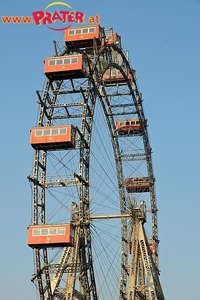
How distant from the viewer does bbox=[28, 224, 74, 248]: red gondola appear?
3988 cm

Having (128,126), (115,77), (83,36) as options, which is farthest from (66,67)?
(128,126)

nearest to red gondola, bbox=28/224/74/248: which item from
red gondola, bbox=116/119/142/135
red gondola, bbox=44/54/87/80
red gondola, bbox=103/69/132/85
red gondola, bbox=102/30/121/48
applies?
red gondola, bbox=44/54/87/80

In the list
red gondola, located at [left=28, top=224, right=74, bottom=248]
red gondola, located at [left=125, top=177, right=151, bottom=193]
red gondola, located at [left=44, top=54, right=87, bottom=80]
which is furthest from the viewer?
red gondola, located at [left=125, top=177, right=151, bottom=193]

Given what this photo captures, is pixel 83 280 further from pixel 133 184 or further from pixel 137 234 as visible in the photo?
pixel 133 184

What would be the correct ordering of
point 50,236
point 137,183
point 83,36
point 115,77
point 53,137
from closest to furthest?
1. point 50,236
2. point 53,137
3. point 83,36
4. point 115,77
5. point 137,183

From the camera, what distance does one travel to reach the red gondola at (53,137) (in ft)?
136

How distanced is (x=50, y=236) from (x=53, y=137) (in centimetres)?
694

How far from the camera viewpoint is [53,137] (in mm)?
41812

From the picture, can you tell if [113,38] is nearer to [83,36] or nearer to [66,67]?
[83,36]

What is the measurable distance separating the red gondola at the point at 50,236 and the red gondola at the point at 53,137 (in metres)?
5.77

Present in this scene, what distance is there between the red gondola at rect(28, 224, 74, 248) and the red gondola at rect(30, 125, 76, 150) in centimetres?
577

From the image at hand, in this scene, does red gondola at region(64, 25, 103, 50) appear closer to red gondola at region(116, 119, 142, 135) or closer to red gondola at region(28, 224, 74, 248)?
red gondola at region(116, 119, 142, 135)

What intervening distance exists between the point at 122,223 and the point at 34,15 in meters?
28.7

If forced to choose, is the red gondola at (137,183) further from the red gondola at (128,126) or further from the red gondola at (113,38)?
the red gondola at (113,38)
